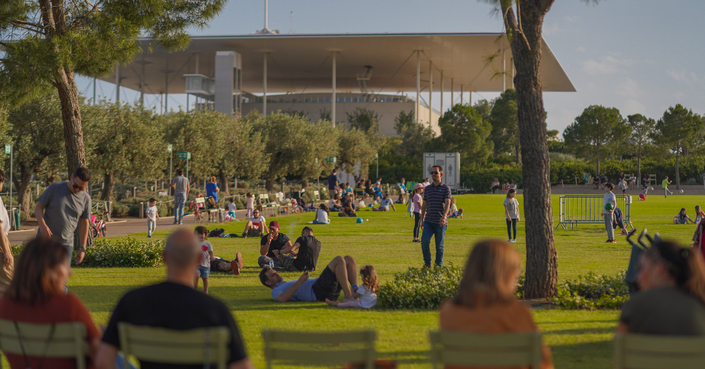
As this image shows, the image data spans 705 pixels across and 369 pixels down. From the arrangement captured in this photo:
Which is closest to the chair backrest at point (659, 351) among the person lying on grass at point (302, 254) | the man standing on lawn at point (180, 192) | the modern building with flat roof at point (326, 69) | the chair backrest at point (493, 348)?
the chair backrest at point (493, 348)

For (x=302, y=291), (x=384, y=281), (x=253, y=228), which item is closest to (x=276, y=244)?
(x=384, y=281)

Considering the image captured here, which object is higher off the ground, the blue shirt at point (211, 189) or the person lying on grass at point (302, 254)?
the blue shirt at point (211, 189)

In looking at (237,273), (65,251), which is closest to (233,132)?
(237,273)

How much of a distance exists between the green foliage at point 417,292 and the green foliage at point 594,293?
1336 millimetres

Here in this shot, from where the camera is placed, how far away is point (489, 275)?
2.98m

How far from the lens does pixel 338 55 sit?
201 feet

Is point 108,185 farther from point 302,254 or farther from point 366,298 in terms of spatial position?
point 366,298

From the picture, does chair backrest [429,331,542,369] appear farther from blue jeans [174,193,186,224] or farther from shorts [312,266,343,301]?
blue jeans [174,193,186,224]

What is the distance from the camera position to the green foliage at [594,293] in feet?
25.1

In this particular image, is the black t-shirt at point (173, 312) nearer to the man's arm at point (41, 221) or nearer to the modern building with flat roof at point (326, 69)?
the man's arm at point (41, 221)

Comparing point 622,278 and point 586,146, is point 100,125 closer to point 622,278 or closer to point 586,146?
point 622,278

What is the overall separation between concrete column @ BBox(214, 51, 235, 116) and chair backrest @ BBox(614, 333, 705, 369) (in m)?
53.1

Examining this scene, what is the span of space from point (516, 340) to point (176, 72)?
73645mm

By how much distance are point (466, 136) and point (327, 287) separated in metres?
50.7
